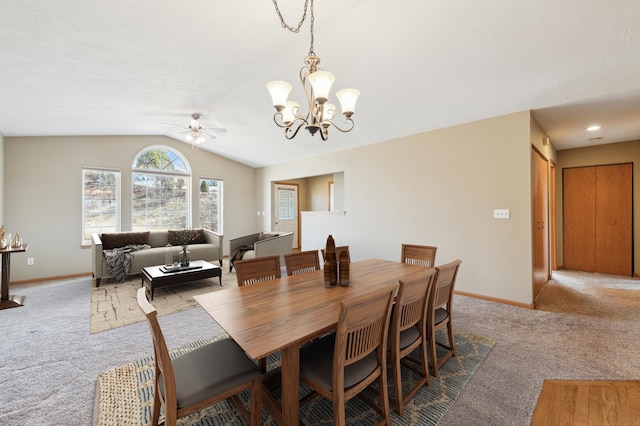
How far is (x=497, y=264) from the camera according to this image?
351 cm

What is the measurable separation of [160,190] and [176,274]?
10.2 ft

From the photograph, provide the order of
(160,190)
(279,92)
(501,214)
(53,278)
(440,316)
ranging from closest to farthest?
(279,92), (440,316), (501,214), (53,278), (160,190)

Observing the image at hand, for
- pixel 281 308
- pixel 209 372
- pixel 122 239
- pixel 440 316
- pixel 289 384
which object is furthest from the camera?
pixel 122 239

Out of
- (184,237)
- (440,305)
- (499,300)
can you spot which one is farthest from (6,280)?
(499,300)

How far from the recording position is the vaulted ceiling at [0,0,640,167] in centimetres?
208

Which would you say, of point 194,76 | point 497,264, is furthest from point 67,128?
point 497,264

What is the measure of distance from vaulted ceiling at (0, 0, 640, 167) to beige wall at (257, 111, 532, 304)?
33 cm

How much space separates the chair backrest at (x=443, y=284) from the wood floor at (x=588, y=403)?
79 cm

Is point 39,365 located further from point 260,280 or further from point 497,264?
point 497,264

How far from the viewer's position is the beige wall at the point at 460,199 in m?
3.34

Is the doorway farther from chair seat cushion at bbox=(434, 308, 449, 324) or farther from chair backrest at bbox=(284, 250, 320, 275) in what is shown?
chair seat cushion at bbox=(434, 308, 449, 324)

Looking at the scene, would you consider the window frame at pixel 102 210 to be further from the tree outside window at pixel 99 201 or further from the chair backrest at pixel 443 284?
the chair backrest at pixel 443 284

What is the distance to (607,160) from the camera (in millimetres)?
4965

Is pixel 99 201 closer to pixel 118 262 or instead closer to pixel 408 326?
pixel 118 262
